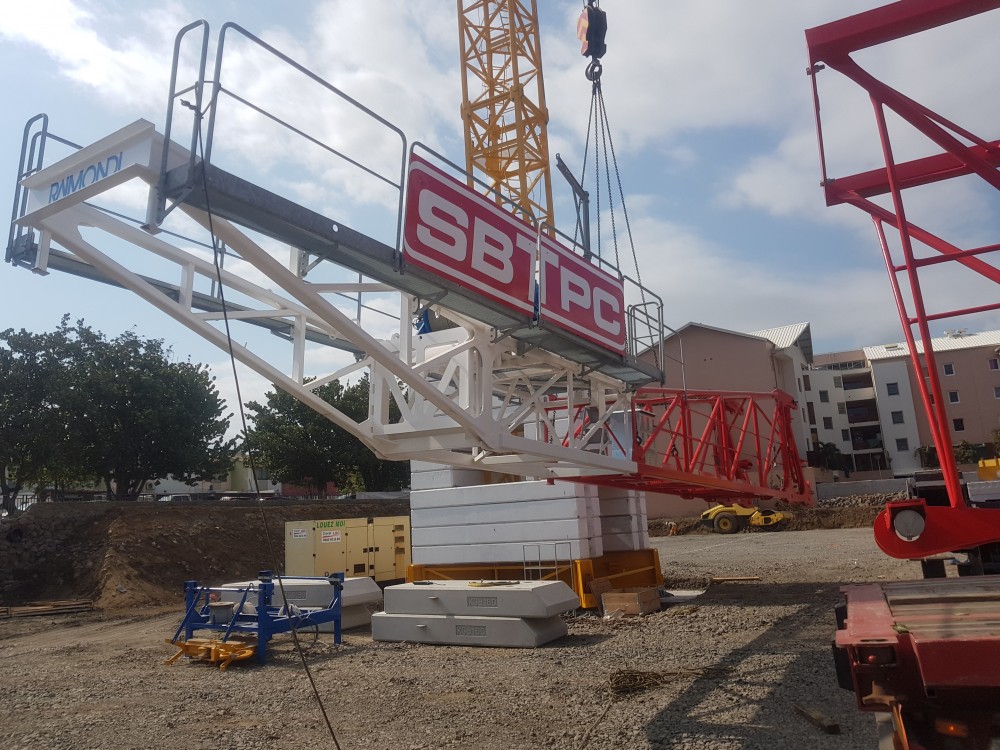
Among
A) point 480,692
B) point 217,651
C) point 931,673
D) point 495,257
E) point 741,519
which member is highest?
point 495,257

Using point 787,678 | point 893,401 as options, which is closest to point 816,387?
point 893,401

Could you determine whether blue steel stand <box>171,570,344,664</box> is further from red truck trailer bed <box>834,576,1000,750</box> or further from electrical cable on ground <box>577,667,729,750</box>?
red truck trailer bed <box>834,576,1000,750</box>

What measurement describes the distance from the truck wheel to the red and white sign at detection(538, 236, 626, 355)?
3122 centimetres

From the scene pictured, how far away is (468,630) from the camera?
11.3 m

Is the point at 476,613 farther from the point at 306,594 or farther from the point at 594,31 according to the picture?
the point at 594,31

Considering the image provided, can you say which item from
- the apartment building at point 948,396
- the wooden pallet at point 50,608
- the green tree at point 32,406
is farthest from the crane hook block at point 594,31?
the apartment building at point 948,396

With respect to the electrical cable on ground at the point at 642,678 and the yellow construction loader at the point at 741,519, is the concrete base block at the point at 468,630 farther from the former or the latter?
the yellow construction loader at the point at 741,519

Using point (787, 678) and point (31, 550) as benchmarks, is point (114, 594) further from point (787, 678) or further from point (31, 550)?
point (787, 678)

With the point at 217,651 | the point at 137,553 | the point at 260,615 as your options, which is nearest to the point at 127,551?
the point at 137,553

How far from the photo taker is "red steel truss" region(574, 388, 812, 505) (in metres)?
10.8

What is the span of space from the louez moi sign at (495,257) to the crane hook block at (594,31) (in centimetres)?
1130

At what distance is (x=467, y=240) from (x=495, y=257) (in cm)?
41

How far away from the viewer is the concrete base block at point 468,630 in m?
11.0

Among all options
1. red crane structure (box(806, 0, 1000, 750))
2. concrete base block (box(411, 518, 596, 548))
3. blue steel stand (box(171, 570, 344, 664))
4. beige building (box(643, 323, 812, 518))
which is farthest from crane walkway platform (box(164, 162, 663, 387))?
beige building (box(643, 323, 812, 518))
